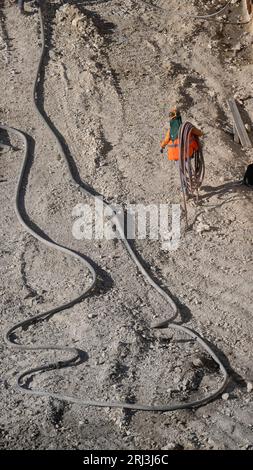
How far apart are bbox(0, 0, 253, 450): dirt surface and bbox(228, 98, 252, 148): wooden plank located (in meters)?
0.19

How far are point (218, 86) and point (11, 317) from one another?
7.45m

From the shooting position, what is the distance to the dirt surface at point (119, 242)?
31.2 ft

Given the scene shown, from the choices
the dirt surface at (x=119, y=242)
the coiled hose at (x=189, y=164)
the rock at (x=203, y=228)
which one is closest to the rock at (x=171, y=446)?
the dirt surface at (x=119, y=242)

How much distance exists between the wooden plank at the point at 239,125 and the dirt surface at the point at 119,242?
0.19 m

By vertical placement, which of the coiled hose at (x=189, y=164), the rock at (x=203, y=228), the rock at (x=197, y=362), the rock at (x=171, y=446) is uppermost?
the coiled hose at (x=189, y=164)

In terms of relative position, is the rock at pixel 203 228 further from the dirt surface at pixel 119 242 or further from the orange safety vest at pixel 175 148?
the orange safety vest at pixel 175 148

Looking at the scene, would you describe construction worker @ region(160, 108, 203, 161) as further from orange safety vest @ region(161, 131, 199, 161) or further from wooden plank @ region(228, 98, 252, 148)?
wooden plank @ region(228, 98, 252, 148)

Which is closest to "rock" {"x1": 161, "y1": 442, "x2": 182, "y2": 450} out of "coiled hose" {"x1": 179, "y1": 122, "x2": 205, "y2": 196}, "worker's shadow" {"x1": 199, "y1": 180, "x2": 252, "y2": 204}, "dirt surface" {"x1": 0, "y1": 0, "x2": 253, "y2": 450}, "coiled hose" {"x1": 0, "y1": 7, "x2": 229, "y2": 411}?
"dirt surface" {"x1": 0, "y1": 0, "x2": 253, "y2": 450}

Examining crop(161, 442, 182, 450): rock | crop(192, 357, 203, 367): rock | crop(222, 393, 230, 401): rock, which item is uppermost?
crop(192, 357, 203, 367): rock

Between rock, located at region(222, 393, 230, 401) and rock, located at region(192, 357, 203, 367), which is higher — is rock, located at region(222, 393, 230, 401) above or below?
below

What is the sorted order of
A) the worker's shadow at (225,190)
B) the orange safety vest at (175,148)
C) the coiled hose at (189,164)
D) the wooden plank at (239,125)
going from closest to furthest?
the coiled hose at (189,164) < the orange safety vest at (175,148) < the worker's shadow at (225,190) < the wooden plank at (239,125)

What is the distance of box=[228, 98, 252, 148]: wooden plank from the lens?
49.4 feet

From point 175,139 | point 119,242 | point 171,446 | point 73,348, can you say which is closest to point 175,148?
point 175,139

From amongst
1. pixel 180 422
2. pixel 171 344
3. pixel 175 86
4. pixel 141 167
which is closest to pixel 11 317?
pixel 171 344
